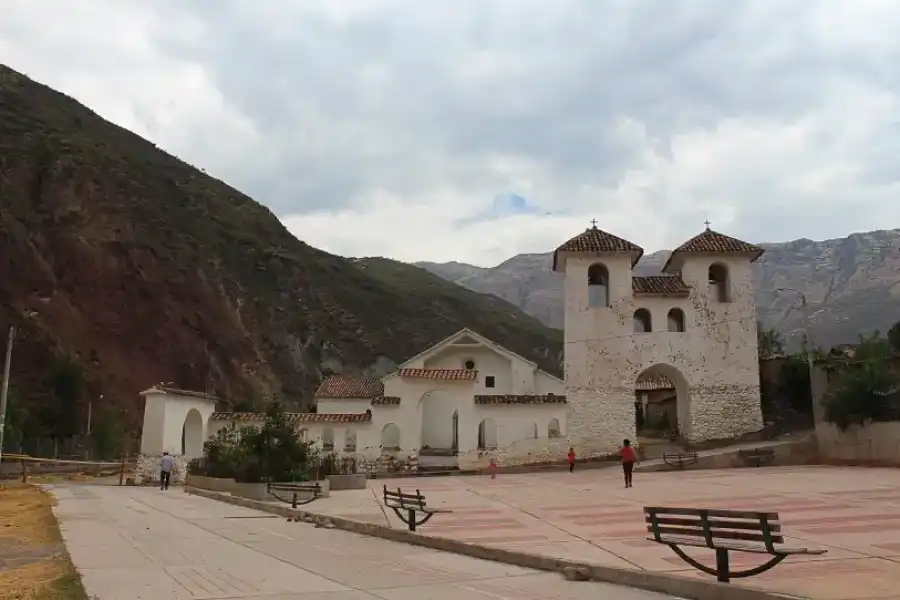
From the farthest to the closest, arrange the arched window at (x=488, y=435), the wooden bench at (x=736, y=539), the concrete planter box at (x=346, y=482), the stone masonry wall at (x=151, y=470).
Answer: the arched window at (x=488, y=435) < the stone masonry wall at (x=151, y=470) < the concrete planter box at (x=346, y=482) < the wooden bench at (x=736, y=539)

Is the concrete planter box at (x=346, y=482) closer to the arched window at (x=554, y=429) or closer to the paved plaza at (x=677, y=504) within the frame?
the paved plaza at (x=677, y=504)

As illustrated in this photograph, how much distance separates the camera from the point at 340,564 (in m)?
9.29

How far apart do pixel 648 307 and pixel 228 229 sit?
60.8 meters

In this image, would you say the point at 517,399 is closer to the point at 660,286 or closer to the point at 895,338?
the point at 660,286

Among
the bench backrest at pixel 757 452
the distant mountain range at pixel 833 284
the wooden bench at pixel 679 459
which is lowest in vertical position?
the wooden bench at pixel 679 459

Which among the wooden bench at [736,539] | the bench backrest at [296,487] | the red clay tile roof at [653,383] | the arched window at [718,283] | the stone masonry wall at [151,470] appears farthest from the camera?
the red clay tile roof at [653,383]

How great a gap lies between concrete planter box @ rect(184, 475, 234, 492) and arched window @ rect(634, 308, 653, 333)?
19.8 metres

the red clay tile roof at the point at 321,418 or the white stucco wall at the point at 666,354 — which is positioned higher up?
the white stucco wall at the point at 666,354

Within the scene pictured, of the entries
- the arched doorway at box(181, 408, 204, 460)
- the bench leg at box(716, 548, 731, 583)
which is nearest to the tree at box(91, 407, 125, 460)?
the arched doorway at box(181, 408, 204, 460)

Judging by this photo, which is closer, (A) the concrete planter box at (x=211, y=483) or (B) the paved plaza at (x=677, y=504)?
(B) the paved plaza at (x=677, y=504)

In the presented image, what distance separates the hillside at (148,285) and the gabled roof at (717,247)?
40702mm

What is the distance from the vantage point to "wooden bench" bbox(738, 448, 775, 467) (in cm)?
2855

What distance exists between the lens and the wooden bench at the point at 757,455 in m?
A: 28.5

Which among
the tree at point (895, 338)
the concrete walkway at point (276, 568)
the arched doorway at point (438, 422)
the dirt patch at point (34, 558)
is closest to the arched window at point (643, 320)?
the tree at point (895, 338)
